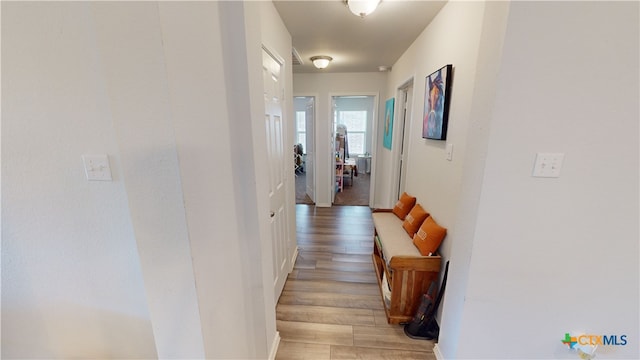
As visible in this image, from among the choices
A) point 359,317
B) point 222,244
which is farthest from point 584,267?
point 222,244

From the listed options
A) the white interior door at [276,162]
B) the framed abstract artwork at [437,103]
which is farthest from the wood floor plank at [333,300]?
the framed abstract artwork at [437,103]

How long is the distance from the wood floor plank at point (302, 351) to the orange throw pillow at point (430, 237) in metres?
0.96

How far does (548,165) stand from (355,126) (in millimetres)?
6771

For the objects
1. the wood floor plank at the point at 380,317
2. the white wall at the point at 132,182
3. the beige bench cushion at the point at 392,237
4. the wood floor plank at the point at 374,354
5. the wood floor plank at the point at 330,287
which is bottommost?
the wood floor plank at the point at 374,354

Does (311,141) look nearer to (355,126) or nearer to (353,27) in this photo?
(353,27)

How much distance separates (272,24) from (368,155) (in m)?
6.08

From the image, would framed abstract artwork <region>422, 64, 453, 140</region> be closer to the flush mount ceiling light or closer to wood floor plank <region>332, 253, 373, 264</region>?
the flush mount ceiling light

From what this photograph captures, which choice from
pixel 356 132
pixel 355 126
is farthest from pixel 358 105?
pixel 356 132

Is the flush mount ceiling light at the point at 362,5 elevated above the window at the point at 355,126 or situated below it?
above

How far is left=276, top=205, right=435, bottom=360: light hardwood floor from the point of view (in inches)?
61.4

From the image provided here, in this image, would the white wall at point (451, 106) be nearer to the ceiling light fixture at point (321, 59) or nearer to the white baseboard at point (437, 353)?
the white baseboard at point (437, 353)

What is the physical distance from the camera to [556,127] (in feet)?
3.27

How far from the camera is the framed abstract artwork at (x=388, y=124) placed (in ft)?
11.2

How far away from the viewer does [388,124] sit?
3.63 meters
